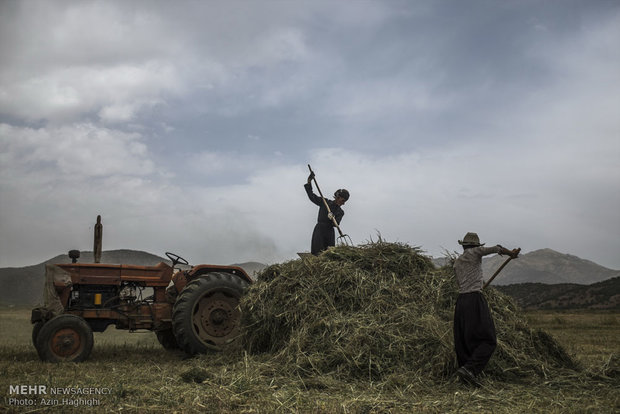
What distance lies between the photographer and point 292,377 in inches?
213

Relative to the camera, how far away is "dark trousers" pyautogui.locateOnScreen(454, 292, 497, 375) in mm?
5242

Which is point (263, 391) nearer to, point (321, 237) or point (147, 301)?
point (321, 237)

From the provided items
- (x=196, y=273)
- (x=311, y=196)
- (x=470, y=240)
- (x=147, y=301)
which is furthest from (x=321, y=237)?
(x=470, y=240)

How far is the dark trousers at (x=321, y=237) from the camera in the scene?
28.3 feet

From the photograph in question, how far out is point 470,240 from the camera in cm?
575

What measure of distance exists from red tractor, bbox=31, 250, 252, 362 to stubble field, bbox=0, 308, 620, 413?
3.18 ft

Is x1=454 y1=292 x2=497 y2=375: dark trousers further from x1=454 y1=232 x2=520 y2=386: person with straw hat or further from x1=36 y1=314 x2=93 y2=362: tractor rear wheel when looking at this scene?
x1=36 y1=314 x2=93 y2=362: tractor rear wheel

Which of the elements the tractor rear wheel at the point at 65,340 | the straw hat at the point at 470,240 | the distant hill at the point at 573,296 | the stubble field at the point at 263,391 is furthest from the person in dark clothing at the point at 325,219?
the distant hill at the point at 573,296

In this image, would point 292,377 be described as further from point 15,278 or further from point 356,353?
point 15,278

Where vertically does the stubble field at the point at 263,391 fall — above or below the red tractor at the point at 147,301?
below

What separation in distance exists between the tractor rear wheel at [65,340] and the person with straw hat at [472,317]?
202 inches

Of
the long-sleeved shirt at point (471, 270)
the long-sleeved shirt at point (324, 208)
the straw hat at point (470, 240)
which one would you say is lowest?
the long-sleeved shirt at point (471, 270)

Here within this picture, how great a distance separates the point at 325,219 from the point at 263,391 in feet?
14.0

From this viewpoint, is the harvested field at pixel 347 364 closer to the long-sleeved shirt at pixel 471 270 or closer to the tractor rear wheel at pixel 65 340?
the tractor rear wheel at pixel 65 340
